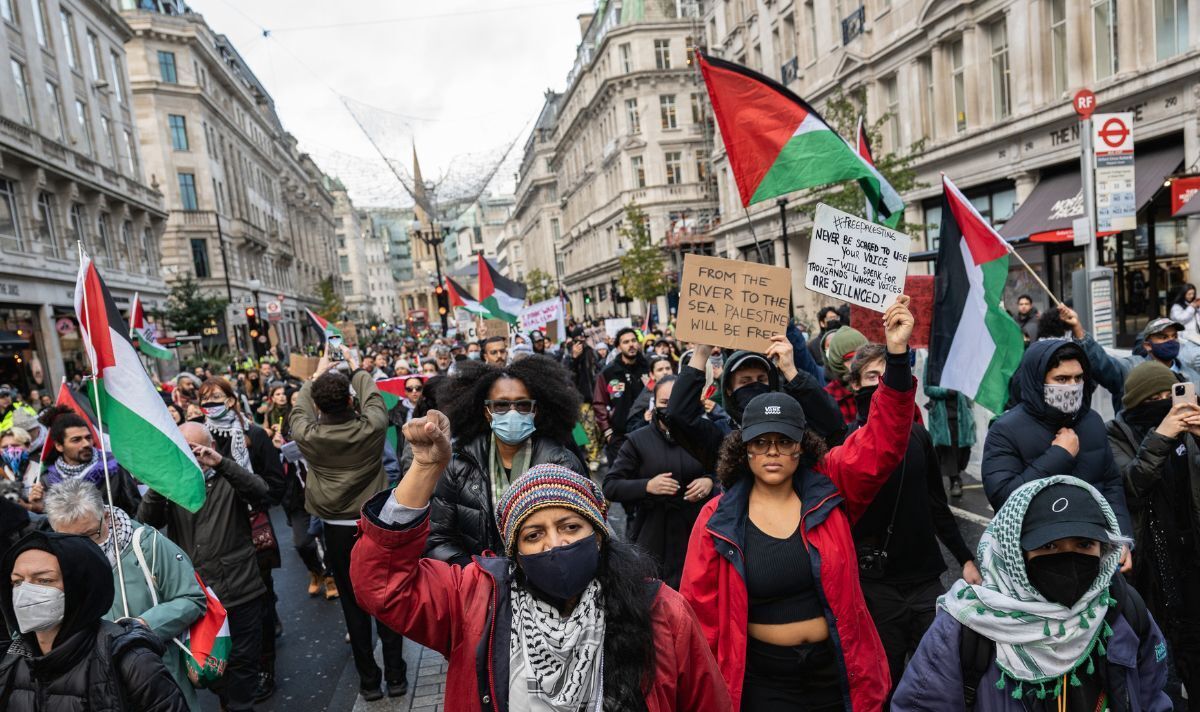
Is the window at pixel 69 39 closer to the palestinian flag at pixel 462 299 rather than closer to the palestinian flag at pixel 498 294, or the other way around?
the palestinian flag at pixel 462 299

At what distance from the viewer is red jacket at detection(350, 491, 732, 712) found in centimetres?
183

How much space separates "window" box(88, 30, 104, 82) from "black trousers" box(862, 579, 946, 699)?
129ft

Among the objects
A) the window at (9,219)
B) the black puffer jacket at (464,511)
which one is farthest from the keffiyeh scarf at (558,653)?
the window at (9,219)

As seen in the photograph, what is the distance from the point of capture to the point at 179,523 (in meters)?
4.44

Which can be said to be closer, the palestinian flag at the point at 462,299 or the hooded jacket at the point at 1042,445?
the hooded jacket at the point at 1042,445

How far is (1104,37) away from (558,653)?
19.5m

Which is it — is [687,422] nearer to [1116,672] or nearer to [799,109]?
[1116,672]

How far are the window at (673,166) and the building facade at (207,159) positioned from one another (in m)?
25.4

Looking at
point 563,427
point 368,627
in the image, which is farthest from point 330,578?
point 563,427

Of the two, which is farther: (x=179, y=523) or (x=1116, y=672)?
(x=179, y=523)

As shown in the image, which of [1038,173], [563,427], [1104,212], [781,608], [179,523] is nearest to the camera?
[781,608]

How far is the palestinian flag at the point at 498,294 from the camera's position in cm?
1366

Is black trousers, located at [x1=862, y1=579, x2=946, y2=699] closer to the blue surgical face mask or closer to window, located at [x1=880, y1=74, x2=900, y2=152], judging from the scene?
the blue surgical face mask

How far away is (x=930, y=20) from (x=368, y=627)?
22.6 m
